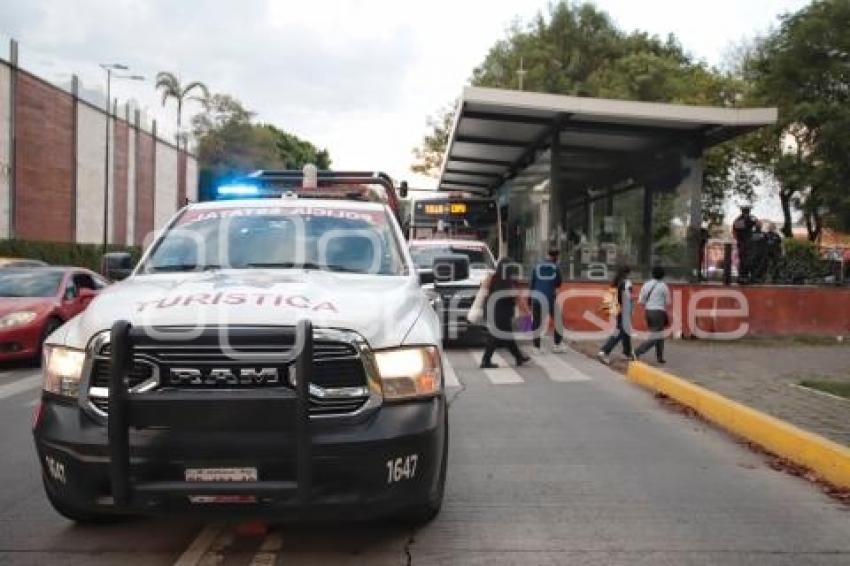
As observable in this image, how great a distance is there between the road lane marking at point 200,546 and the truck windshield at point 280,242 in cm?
159

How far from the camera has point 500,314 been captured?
1430cm

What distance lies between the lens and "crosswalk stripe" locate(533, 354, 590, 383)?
1311cm

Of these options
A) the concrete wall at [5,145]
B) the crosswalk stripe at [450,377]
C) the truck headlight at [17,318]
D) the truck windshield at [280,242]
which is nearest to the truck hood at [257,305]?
the truck windshield at [280,242]

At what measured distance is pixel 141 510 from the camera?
4.62 m

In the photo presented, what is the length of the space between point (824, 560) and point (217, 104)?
249 feet

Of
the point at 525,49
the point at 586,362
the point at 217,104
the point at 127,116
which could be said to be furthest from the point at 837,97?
the point at 217,104

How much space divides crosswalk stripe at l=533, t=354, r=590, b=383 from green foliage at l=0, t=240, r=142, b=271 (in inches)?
786

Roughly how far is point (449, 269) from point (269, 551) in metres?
3.33

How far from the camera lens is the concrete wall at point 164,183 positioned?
5884cm

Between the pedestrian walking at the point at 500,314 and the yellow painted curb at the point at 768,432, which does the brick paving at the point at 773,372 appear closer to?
the yellow painted curb at the point at 768,432

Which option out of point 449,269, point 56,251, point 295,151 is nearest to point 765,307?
point 449,269

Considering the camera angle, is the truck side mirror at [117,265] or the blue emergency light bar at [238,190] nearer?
the truck side mirror at [117,265]

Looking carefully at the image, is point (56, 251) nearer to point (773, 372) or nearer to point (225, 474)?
point (773, 372)

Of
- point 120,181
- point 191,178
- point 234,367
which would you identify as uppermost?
point 191,178
